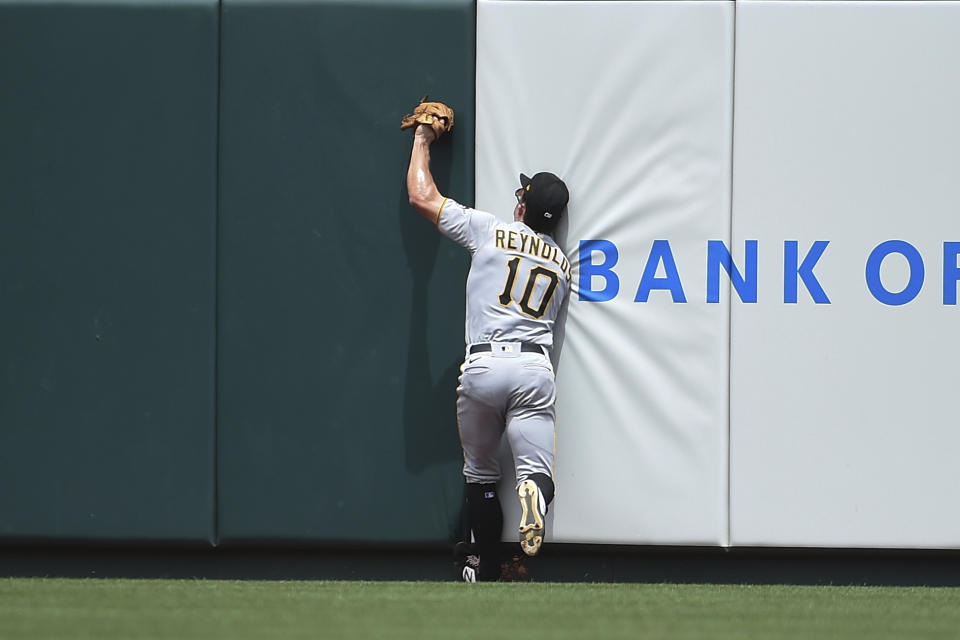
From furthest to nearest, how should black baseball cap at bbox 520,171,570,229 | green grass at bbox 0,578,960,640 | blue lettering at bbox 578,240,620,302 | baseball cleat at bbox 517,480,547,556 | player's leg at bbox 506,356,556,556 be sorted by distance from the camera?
blue lettering at bbox 578,240,620,302, black baseball cap at bbox 520,171,570,229, player's leg at bbox 506,356,556,556, baseball cleat at bbox 517,480,547,556, green grass at bbox 0,578,960,640

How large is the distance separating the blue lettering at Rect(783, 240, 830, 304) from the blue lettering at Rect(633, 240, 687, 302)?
1.56ft

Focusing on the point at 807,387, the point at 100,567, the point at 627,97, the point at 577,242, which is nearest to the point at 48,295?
the point at 100,567

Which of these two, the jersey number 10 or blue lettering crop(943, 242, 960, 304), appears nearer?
the jersey number 10

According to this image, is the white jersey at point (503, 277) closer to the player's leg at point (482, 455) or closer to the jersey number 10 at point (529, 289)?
the jersey number 10 at point (529, 289)

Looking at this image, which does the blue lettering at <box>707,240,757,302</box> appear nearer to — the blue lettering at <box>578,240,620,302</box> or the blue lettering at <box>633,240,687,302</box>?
the blue lettering at <box>633,240,687,302</box>

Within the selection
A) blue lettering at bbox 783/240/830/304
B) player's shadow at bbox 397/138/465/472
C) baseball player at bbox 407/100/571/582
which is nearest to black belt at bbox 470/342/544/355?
baseball player at bbox 407/100/571/582

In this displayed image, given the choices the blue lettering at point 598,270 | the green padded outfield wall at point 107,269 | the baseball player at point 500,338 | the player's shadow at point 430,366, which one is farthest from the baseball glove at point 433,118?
the green padded outfield wall at point 107,269

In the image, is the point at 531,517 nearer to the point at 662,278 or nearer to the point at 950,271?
the point at 662,278

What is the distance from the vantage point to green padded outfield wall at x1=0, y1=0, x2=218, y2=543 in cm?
570

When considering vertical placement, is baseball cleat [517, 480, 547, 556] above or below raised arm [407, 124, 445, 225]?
below

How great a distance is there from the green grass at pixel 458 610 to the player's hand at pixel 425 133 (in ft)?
6.48

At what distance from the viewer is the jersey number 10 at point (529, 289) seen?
17.8 ft

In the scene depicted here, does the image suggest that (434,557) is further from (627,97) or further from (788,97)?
(788,97)

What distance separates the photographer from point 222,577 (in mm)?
5750
